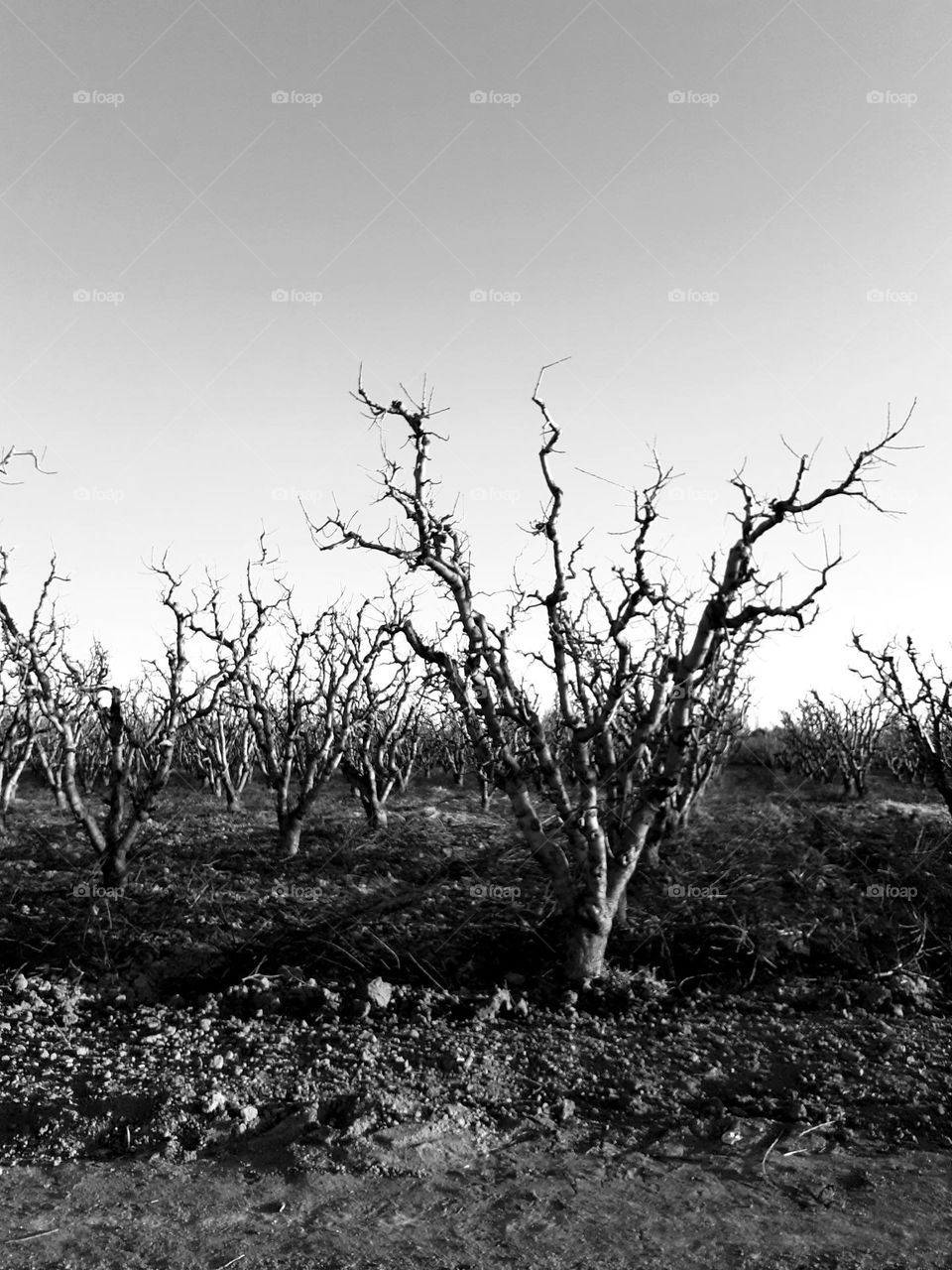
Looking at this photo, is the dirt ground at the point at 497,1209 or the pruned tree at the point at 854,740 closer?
the dirt ground at the point at 497,1209

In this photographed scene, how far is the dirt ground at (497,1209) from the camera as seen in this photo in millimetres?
3771

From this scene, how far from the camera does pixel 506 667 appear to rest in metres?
7.48

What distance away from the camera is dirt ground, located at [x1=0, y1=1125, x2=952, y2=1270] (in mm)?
3771

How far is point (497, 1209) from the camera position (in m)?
4.14

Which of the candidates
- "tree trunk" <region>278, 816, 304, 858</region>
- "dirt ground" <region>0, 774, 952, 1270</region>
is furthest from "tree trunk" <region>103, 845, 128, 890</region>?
"tree trunk" <region>278, 816, 304, 858</region>

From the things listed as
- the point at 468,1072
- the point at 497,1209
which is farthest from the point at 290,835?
the point at 497,1209

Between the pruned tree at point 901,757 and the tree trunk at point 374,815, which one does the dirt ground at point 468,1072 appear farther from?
the pruned tree at point 901,757

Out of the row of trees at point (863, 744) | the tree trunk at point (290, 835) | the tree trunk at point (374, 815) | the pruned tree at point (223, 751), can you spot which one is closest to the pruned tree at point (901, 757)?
the row of trees at point (863, 744)

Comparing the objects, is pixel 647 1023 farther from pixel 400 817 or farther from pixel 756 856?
pixel 400 817

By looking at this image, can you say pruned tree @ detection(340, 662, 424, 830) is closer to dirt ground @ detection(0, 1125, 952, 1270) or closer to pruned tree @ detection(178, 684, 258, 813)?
pruned tree @ detection(178, 684, 258, 813)

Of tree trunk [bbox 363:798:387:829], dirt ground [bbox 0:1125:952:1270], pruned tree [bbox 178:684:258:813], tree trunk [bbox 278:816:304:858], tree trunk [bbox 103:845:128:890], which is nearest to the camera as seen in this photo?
dirt ground [bbox 0:1125:952:1270]

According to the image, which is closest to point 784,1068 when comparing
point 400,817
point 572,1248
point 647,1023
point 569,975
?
point 647,1023

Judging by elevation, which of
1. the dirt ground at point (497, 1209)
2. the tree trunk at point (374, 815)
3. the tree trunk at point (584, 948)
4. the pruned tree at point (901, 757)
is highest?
the pruned tree at point (901, 757)

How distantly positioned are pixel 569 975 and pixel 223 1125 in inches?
127
